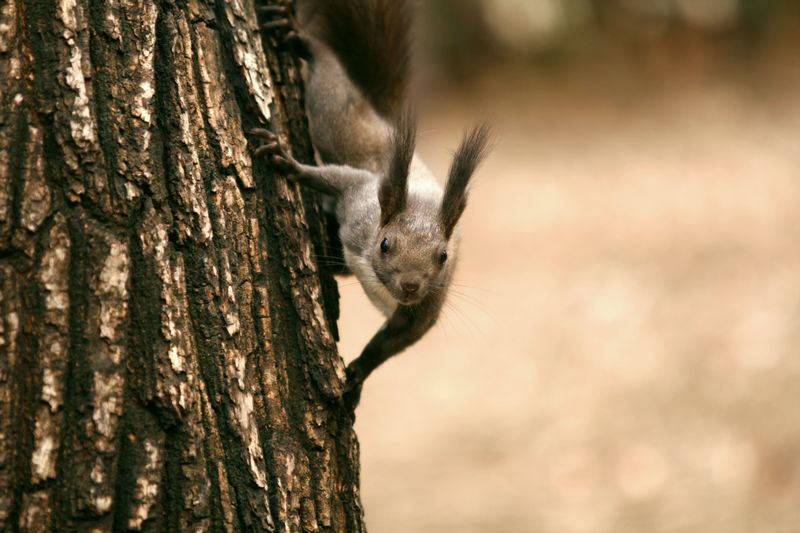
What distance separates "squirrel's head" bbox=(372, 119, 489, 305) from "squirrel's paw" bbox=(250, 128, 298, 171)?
596 millimetres

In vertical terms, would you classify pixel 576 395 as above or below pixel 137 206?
above

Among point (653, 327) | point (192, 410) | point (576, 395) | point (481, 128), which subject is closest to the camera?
point (192, 410)

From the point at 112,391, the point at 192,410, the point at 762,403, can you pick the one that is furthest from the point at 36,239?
the point at 762,403

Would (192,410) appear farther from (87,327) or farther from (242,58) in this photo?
(242,58)

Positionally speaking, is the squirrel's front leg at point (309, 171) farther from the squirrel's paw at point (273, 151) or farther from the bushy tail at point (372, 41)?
the bushy tail at point (372, 41)

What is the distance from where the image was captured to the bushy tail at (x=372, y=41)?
12.2 ft

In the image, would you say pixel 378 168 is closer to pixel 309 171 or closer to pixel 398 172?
pixel 398 172

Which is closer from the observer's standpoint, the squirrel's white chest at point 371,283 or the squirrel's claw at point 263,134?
the squirrel's claw at point 263,134

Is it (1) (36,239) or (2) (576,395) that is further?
(2) (576,395)

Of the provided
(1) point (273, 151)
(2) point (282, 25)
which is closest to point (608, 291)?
(2) point (282, 25)

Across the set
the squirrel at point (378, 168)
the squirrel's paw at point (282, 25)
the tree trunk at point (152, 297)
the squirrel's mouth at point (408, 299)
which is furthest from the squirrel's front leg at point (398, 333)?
the squirrel's paw at point (282, 25)

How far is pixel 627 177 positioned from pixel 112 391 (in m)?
9.44

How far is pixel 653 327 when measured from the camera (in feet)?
26.8

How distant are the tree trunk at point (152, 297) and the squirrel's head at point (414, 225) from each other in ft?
2.44
